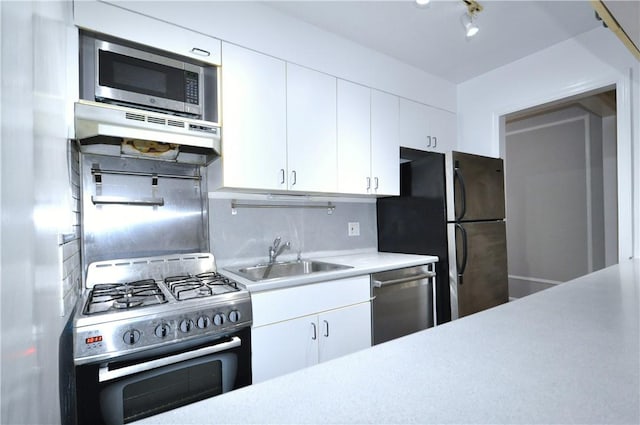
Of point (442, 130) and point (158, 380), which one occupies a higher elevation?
point (442, 130)

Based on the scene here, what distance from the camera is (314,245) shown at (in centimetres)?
254

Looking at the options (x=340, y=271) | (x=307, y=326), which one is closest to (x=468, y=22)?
(x=340, y=271)

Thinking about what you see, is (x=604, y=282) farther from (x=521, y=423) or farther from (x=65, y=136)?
(x=65, y=136)

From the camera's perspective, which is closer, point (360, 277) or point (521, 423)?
point (521, 423)

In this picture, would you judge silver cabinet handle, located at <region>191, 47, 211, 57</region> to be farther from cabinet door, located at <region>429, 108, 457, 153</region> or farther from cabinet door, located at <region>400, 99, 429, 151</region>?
cabinet door, located at <region>429, 108, 457, 153</region>

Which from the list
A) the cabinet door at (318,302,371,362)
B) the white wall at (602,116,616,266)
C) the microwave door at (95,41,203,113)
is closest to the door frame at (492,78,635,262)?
the white wall at (602,116,616,266)

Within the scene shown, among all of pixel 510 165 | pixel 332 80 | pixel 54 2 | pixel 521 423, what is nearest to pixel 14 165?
pixel 54 2

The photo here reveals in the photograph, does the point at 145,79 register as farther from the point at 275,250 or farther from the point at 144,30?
the point at 275,250

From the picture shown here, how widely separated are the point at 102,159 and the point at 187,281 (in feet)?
2.77

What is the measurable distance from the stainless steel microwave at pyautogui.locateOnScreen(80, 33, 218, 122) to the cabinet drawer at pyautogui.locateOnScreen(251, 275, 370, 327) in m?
1.08

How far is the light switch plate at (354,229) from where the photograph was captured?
2762mm

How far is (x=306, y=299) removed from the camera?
5.75ft

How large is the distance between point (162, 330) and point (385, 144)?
204 cm

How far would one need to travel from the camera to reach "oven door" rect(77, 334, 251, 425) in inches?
45.4
